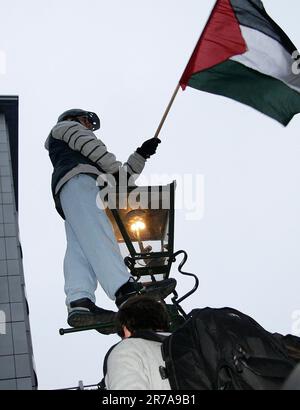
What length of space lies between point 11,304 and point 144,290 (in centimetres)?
1244

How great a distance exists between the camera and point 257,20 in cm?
551

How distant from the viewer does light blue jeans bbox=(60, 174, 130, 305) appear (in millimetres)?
4004

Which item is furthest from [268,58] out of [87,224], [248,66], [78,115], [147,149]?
[87,224]

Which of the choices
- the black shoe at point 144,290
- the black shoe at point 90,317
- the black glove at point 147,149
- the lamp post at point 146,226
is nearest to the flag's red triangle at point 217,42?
the black glove at point 147,149

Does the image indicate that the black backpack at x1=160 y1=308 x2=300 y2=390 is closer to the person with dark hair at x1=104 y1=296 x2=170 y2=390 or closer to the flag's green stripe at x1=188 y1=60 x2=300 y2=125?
the person with dark hair at x1=104 y1=296 x2=170 y2=390

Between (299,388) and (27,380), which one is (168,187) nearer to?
(299,388)

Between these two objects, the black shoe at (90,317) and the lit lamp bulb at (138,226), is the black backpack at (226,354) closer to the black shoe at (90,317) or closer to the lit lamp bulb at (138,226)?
the black shoe at (90,317)

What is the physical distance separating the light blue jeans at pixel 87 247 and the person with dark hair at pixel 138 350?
3.78 ft

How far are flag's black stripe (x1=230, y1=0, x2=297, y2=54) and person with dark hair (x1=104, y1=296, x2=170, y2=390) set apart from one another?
3.58 metres

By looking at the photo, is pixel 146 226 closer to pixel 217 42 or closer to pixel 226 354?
pixel 217 42

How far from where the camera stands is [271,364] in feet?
6.63

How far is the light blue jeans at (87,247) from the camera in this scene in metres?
4.00

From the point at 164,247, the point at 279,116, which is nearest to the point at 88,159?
the point at 164,247

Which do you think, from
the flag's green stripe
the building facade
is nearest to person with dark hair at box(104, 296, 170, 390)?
the flag's green stripe
